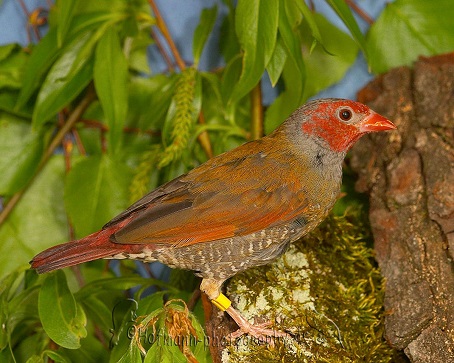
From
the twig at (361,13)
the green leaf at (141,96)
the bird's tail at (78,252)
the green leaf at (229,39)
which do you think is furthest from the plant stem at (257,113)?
the bird's tail at (78,252)

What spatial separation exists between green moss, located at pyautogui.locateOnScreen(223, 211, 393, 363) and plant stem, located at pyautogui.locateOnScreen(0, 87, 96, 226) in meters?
1.01

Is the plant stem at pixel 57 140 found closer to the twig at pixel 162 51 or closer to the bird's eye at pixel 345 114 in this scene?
the twig at pixel 162 51

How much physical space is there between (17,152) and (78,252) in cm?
86

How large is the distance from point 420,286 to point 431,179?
14.4 inches

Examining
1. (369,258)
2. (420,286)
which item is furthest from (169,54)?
(420,286)

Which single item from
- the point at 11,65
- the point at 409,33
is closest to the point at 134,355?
the point at 11,65

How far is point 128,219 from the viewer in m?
1.78

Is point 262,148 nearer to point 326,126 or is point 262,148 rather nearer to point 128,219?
point 326,126

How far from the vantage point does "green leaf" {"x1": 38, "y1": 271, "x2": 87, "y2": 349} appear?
176 centimetres

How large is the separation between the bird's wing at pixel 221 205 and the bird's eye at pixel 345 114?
8.7 inches

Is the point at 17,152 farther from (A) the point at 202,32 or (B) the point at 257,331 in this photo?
(B) the point at 257,331

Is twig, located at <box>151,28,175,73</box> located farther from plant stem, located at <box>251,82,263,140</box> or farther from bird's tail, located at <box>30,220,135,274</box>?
bird's tail, located at <box>30,220,135,274</box>

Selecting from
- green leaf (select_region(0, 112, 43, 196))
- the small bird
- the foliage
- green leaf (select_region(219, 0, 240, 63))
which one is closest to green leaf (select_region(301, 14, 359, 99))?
the foliage

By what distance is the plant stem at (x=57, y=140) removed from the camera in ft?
8.27
